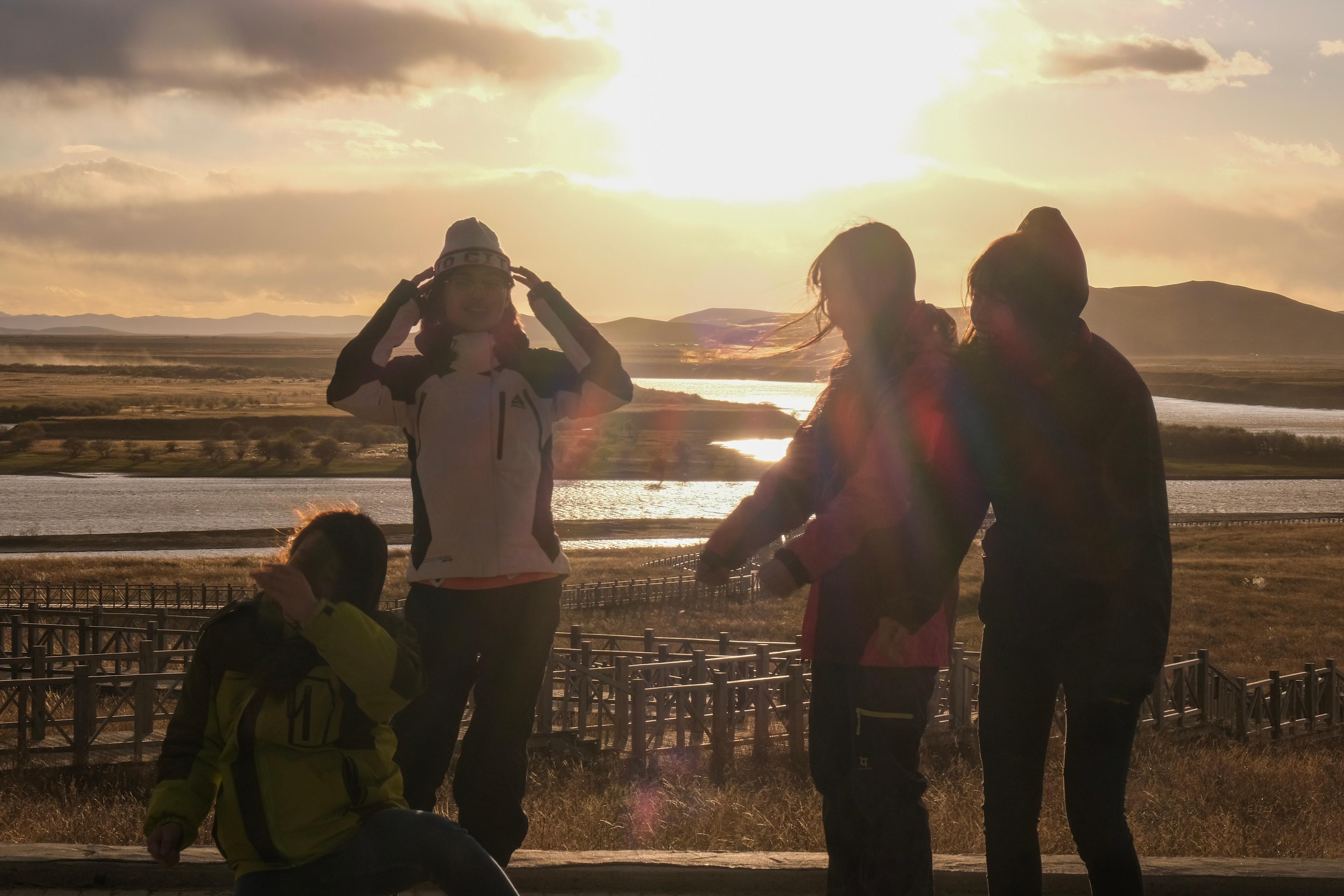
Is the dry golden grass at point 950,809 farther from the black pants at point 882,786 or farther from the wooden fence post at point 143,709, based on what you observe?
the wooden fence post at point 143,709

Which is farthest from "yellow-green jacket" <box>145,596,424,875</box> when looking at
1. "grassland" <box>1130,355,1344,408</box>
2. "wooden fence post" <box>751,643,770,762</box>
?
"grassland" <box>1130,355,1344,408</box>

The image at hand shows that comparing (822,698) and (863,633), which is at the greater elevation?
(863,633)

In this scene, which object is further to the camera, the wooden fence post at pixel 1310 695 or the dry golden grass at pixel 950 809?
the wooden fence post at pixel 1310 695

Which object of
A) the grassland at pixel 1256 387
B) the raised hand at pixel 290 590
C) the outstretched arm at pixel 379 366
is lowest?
the raised hand at pixel 290 590

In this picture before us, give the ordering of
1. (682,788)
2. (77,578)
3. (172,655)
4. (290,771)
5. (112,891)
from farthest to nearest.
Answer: (77,578), (172,655), (682,788), (112,891), (290,771)

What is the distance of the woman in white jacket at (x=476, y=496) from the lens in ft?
12.9

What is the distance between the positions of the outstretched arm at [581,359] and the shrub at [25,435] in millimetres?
83863

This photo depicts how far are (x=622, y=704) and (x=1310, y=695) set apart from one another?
9.88m

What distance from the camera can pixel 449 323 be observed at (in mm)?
4074

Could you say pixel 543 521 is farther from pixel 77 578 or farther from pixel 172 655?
pixel 77 578

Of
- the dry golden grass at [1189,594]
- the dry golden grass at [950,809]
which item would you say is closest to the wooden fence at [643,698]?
the dry golden grass at [950,809]

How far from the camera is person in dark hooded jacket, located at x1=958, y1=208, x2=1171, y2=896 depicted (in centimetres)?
337

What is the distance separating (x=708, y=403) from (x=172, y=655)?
10994cm

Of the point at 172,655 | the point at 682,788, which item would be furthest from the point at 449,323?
the point at 172,655
